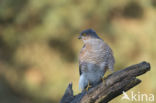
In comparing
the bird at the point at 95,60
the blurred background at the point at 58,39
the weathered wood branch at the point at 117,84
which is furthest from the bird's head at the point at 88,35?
the blurred background at the point at 58,39

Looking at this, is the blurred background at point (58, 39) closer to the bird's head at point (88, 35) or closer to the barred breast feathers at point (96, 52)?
the bird's head at point (88, 35)

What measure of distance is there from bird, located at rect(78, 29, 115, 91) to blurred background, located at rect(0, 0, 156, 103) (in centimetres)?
450

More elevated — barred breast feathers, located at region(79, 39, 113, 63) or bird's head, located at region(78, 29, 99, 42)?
bird's head, located at region(78, 29, 99, 42)

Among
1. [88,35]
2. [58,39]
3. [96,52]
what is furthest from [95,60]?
[58,39]

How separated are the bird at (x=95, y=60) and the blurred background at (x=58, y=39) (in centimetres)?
450

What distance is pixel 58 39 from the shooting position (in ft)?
32.1

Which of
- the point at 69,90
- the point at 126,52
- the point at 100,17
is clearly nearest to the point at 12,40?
the point at 100,17

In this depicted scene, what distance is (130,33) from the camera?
9.20 m

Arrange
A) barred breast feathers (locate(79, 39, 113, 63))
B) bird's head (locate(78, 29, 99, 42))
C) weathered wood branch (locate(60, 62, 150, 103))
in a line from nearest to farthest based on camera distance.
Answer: weathered wood branch (locate(60, 62, 150, 103)), barred breast feathers (locate(79, 39, 113, 63)), bird's head (locate(78, 29, 99, 42))

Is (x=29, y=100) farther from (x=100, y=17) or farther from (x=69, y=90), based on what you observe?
(x=69, y=90)

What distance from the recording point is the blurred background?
9.12 metres

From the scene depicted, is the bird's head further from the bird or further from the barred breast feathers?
the barred breast feathers

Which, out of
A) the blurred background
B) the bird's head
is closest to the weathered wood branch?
the bird's head

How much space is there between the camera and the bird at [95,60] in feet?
13.4
